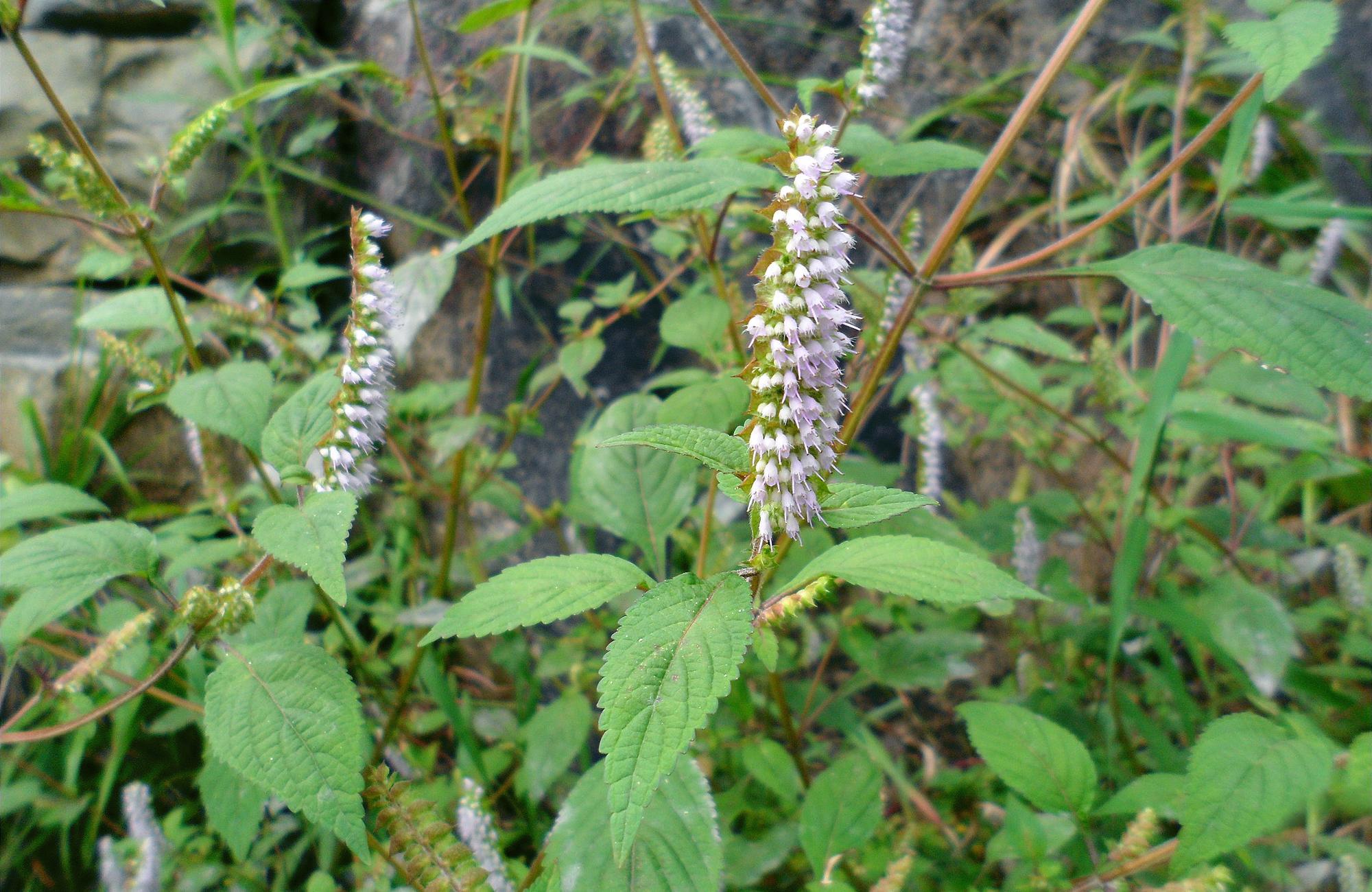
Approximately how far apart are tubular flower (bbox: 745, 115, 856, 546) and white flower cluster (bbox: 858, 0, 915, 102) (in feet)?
2.44

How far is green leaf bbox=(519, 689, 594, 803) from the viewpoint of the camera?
1.51 m

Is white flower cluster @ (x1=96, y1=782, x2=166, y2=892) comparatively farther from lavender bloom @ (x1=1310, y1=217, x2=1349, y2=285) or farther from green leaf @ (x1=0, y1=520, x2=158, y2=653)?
lavender bloom @ (x1=1310, y1=217, x2=1349, y2=285)

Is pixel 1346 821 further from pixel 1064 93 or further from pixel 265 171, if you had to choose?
pixel 265 171

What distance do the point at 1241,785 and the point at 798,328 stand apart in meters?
0.93

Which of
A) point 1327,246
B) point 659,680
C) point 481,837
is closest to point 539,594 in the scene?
point 659,680

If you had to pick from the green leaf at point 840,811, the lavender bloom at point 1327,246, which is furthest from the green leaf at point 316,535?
the lavender bloom at point 1327,246

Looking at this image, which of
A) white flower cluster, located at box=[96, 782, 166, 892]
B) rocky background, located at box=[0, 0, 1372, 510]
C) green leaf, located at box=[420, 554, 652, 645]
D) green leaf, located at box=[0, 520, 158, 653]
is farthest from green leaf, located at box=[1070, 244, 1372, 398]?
white flower cluster, located at box=[96, 782, 166, 892]

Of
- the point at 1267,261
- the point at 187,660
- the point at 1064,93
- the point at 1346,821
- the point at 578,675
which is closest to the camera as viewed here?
the point at 187,660

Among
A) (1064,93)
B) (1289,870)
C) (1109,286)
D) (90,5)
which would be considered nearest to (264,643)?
(1289,870)

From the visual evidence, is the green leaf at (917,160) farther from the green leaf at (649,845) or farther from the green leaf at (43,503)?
the green leaf at (43,503)

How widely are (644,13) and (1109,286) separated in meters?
2.03

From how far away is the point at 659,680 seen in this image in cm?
73

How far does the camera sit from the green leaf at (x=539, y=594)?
2.82 feet

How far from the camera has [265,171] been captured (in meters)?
2.95
